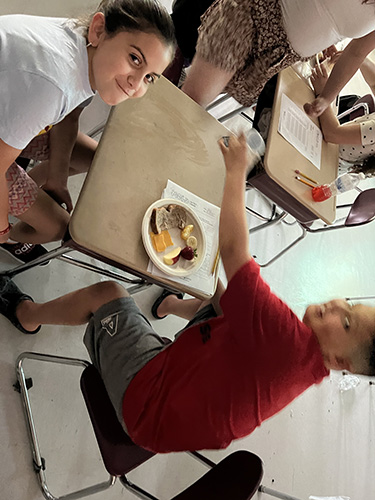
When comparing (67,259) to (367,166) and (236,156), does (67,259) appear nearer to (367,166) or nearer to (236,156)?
(236,156)

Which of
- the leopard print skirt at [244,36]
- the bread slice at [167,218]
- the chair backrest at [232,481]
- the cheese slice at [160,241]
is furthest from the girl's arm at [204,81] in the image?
the chair backrest at [232,481]

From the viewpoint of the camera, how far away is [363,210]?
5.88 feet

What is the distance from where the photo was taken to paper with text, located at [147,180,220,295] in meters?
1.19

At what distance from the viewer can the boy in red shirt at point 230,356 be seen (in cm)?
93

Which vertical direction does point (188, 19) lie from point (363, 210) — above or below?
above

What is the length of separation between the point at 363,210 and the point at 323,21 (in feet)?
2.74

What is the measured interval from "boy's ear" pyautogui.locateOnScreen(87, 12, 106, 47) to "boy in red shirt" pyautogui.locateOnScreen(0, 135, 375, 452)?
42 cm

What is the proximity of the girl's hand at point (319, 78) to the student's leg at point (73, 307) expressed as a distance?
1290 millimetres

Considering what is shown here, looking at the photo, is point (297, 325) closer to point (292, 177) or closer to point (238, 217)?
point (238, 217)

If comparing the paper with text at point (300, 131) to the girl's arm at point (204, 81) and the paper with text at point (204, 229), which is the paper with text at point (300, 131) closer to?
the girl's arm at point (204, 81)

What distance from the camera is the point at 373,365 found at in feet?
3.01

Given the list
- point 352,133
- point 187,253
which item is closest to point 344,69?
point 352,133

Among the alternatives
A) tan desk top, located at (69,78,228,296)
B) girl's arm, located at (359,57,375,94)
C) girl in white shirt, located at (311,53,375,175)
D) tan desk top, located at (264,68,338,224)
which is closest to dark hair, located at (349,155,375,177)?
girl in white shirt, located at (311,53,375,175)

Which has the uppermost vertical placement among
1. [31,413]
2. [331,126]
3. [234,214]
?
[234,214]
